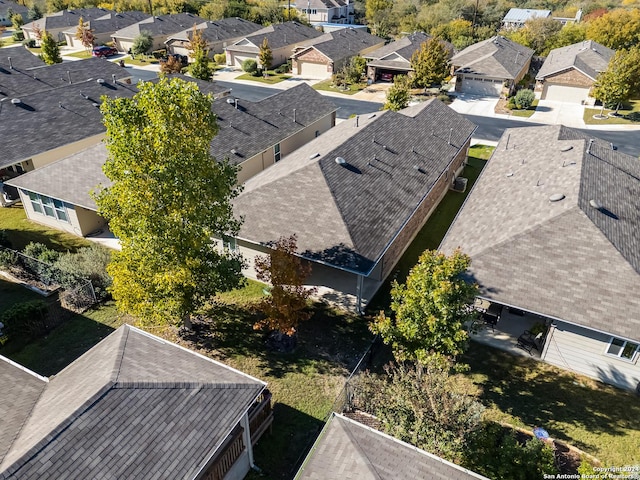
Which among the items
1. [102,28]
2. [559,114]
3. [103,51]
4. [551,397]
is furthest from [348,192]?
[102,28]

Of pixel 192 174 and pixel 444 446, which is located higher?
pixel 192 174

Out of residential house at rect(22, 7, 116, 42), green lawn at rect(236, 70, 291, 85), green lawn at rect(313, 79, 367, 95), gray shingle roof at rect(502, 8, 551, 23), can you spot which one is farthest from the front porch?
gray shingle roof at rect(502, 8, 551, 23)

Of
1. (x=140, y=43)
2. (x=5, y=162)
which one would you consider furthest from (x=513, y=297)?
(x=140, y=43)

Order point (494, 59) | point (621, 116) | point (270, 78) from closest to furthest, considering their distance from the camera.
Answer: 1. point (621, 116)
2. point (494, 59)
3. point (270, 78)

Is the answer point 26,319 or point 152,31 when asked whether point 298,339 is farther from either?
point 152,31

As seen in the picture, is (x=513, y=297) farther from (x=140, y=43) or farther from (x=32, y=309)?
(x=140, y=43)
